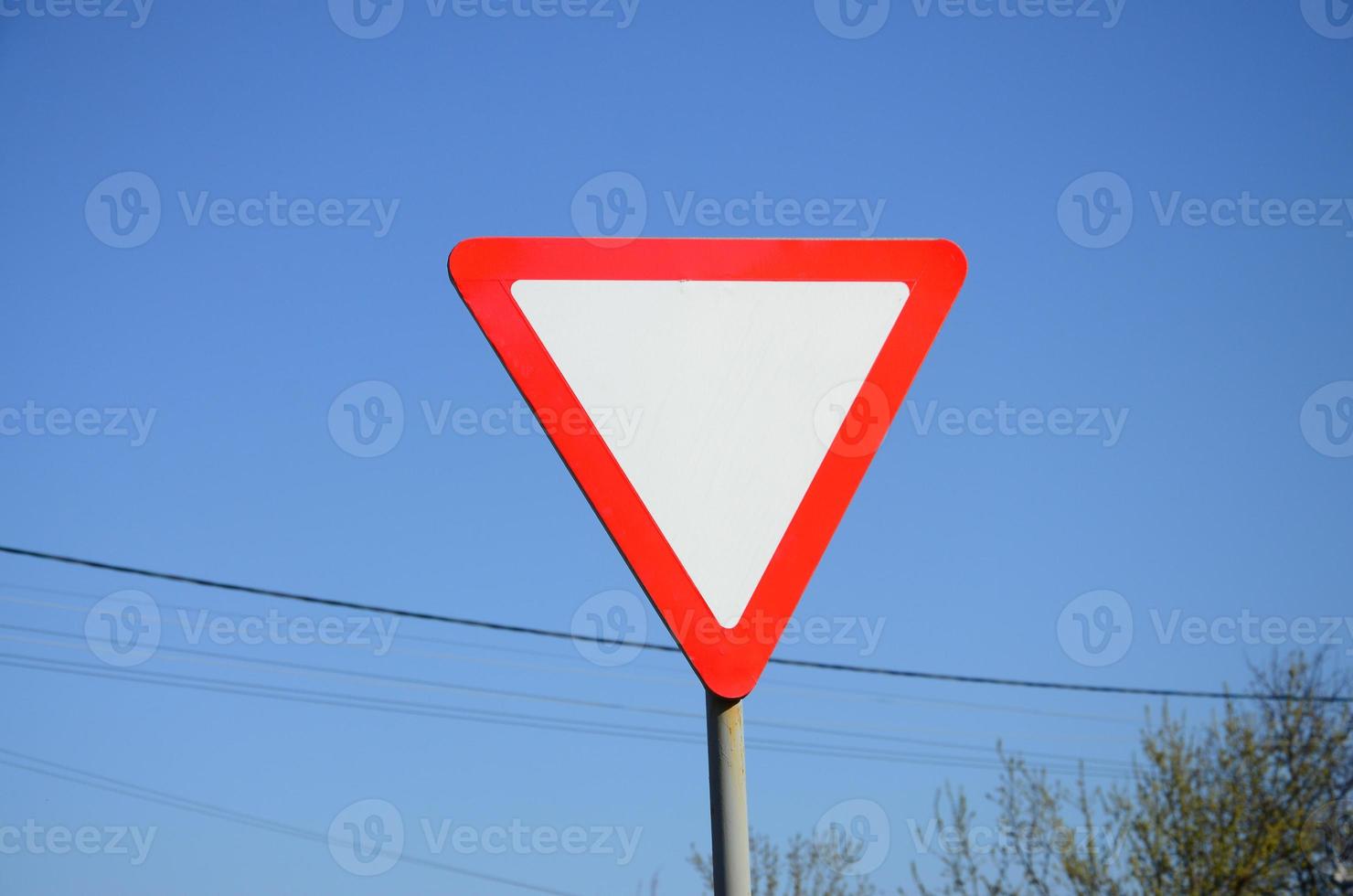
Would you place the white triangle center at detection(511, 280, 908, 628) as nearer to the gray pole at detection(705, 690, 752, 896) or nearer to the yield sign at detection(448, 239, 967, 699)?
the yield sign at detection(448, 239, 967, 699)

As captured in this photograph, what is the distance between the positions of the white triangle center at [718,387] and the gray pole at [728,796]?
0.41 ft

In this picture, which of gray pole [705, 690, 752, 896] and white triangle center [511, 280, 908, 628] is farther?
white triangle center [511, 280, 908, 628]

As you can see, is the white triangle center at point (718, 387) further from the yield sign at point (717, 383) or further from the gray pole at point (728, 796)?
the gray pole at point (728, 796)

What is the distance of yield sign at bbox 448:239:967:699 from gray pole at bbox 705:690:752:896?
4 centimetres

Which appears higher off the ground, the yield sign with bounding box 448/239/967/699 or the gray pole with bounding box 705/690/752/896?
the yield sign with bounding box 448/239/967/699

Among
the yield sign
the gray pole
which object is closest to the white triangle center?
the yield sign

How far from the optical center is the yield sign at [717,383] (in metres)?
1.84

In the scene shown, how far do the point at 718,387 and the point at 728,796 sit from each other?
1.90ft

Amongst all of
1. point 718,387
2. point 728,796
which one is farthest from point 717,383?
point 728,796

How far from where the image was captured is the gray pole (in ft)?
5.48

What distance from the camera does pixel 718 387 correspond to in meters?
1.90

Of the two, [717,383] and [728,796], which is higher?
[717,383]

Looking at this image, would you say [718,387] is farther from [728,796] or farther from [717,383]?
[728,796]

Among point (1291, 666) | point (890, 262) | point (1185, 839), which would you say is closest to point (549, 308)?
point (890, 262)
